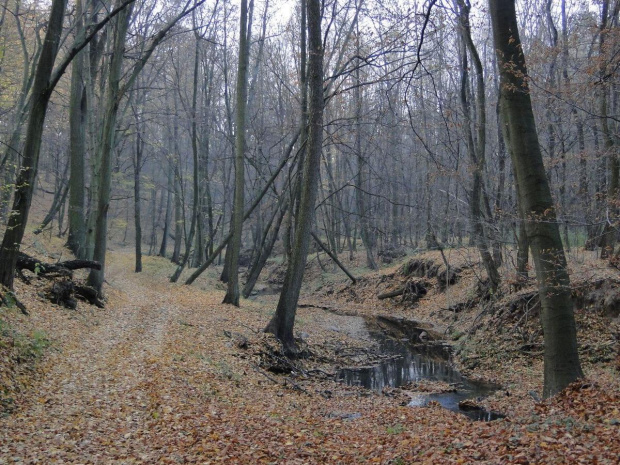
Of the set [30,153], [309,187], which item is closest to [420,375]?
[309,187]

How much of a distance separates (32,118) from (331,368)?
905cm

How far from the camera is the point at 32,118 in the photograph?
979 cm

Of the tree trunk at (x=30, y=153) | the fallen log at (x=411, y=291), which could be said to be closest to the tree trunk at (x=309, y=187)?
the tree trunk at (x=30, y=153)

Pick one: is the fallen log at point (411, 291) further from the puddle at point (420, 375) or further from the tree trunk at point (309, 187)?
the tree trunk at point (309, 187)

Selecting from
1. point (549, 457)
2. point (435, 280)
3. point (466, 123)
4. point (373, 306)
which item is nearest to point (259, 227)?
point (373, 306)

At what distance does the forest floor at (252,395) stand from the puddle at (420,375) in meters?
0.43

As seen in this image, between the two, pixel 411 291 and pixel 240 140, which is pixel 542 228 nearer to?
pixel 240 140

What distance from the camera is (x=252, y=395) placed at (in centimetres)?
928

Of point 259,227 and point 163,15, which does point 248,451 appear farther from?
point 259,227

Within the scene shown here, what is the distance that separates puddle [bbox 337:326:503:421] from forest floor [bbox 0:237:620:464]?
427mm

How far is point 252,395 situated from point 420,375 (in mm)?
5320

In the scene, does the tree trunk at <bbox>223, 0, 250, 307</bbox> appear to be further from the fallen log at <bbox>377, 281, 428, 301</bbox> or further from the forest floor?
the fallen log at <bbox>377, 281, 428, 301</bbox>

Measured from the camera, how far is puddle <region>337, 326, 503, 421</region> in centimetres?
1024

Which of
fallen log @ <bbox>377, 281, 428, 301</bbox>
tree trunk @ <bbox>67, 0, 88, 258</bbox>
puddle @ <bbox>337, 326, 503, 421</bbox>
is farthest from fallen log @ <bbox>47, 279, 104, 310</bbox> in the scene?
fallen log @ <bbox>377, 281, 428, 301</bbox>
